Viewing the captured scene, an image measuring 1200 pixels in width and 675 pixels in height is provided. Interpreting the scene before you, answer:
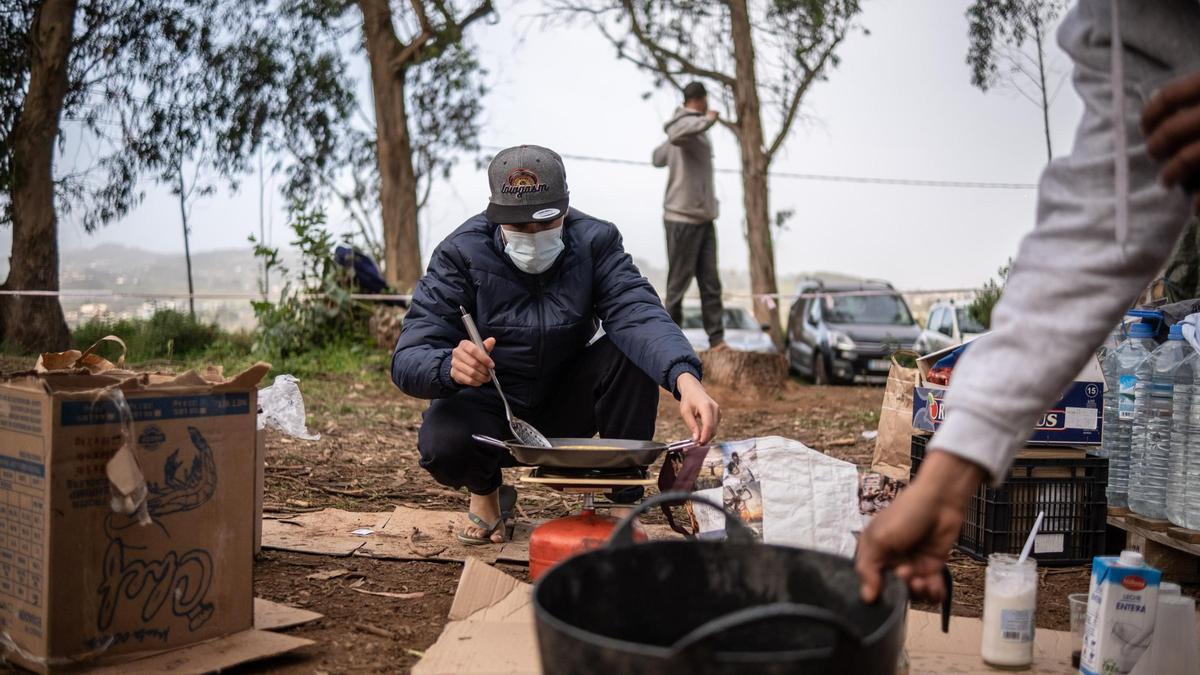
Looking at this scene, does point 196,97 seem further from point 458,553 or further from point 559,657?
point 559,657

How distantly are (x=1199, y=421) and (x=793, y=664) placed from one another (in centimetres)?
264

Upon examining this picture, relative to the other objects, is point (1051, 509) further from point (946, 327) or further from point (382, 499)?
point (946, 327)

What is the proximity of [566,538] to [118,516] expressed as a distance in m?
1.18

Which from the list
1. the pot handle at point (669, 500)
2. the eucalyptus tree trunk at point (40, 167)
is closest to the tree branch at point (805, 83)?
the eucalyptus tree trunk at point (40, 167)

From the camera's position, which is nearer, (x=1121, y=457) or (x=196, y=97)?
(x=1121, y=457)

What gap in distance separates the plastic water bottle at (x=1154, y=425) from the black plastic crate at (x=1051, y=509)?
0.12m

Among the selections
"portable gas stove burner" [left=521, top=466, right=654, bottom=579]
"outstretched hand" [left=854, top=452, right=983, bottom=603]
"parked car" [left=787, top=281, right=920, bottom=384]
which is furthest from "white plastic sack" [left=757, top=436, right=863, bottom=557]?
"parked car" [left=787, top=281, right=920, bottom=384]

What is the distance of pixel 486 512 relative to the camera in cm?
368

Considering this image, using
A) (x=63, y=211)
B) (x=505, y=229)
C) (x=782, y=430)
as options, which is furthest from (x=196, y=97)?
(x=505, y=229)

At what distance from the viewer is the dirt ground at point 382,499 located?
8.85 feet

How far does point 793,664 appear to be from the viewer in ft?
4.00

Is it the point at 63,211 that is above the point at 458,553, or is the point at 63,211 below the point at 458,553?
above

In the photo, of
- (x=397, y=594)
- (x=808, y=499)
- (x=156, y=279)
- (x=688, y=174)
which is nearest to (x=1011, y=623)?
(x=808, y=499)

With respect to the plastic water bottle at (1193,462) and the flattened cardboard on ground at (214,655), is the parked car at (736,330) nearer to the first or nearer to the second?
the plastic water bottle at (1193,462)
